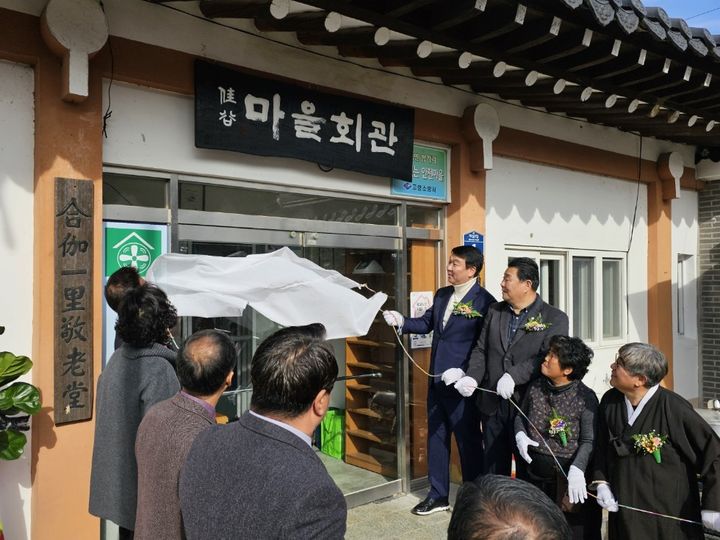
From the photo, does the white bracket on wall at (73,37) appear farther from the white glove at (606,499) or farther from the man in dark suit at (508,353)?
the white glove at (606,499)

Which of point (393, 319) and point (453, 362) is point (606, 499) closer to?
Answer: point (453, 362)

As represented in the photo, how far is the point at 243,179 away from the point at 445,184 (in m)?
2.22

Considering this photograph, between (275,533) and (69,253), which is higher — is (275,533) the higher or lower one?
the lower one

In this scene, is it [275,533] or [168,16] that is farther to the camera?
[168,16]

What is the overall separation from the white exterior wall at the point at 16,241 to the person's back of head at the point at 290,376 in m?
2.55

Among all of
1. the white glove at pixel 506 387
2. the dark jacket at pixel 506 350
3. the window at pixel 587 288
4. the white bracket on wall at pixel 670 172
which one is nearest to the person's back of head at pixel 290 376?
the white glove at pixel 506 387

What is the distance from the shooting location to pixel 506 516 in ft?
4.43

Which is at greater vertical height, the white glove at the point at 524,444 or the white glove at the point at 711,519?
the white glove at the point at 524,444

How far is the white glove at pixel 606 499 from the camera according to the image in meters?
3.31

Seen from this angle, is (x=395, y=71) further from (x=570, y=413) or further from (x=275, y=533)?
(x=275, y=533)

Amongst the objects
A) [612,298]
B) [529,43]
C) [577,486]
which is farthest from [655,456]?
[612,298]

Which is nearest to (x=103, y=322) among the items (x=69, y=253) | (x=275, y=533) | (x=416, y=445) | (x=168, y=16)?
(x=69, y=253)

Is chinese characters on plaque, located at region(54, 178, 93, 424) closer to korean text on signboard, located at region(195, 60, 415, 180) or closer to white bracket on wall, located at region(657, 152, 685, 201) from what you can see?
korean text on signboard, located at region(195, 60, 415, 180)

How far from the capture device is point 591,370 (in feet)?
24.5
